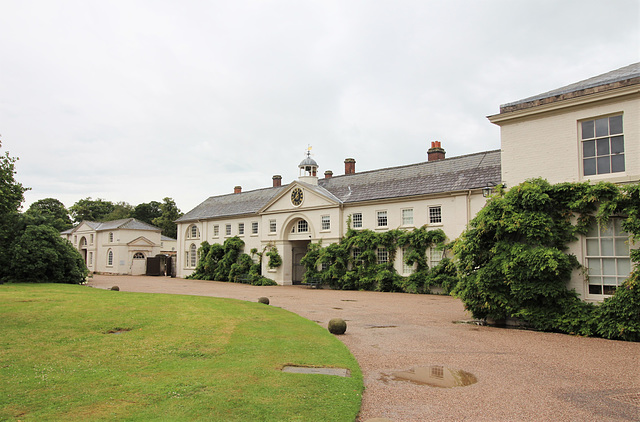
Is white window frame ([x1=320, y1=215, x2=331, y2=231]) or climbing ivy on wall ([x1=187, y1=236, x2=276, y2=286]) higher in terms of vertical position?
white window frame ([x1=320, y1=215, x2=331, y2=231])

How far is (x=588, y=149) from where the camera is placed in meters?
13.6

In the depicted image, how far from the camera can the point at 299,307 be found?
1922cm

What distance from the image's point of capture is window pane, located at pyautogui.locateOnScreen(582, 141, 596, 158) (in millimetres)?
13469

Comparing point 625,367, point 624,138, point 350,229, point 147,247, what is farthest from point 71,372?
point 147,247

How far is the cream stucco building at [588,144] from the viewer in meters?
12.6

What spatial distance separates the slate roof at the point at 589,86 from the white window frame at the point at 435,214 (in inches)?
496

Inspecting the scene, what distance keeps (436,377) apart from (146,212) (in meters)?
85.5

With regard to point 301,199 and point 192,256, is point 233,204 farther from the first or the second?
point 301,199

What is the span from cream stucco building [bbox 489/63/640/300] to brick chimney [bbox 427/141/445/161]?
54.2 feet

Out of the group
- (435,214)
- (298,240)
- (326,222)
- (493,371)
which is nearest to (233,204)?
(298,240)

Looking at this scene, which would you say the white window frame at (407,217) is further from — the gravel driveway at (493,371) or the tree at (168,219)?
the tree at (168,219)

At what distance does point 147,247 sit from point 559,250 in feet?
165

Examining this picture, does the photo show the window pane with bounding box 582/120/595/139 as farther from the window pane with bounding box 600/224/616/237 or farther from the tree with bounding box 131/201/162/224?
the tree with bounding box 131/201/162/224

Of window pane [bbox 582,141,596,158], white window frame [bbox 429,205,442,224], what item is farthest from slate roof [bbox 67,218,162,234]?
window pane [bbox 582,141,596,158]
